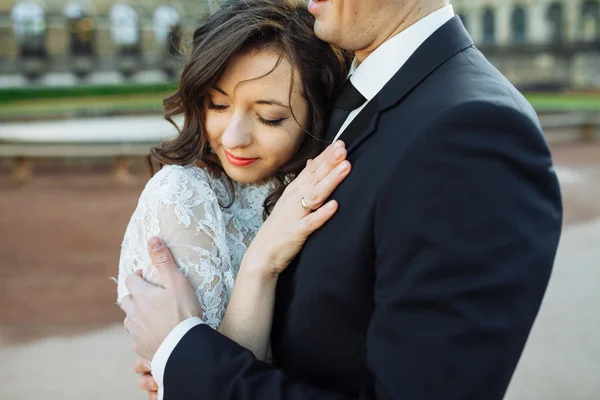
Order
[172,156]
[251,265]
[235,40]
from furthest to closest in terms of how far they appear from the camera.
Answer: [172,156], [235,40], [251,265]

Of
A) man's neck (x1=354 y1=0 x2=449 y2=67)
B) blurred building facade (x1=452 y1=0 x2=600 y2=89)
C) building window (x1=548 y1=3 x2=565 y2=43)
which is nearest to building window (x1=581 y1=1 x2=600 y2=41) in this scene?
blurred building facade (x1=452 y1=0 x2=600 y2=89)

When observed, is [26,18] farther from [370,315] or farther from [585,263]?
[370,315]

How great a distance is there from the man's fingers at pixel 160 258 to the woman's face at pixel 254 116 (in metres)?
0.31

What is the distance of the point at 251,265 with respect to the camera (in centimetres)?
168

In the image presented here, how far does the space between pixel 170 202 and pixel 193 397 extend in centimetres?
49

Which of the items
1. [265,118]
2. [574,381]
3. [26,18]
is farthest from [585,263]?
[26,18]

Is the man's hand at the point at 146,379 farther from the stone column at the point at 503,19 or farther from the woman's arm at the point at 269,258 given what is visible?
the stone column at the point at 503,19

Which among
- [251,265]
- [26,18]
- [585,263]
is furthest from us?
[26,18]

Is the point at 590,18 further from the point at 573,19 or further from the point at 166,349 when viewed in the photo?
the point at 166,349

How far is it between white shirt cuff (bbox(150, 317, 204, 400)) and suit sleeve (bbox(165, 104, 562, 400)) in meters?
0.44

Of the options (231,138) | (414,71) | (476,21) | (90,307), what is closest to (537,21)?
(476,21)

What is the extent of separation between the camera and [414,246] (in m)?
1.30

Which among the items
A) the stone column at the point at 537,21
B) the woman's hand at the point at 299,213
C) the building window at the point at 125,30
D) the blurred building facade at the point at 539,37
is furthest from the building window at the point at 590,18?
the woman's hand at the point at 299,213

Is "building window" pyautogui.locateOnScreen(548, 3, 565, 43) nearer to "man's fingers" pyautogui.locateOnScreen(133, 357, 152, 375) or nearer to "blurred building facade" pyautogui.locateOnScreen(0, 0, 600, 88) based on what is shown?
"blurred building facade" pyautogui.locateOnScreen(0, 0, 600, 88)
